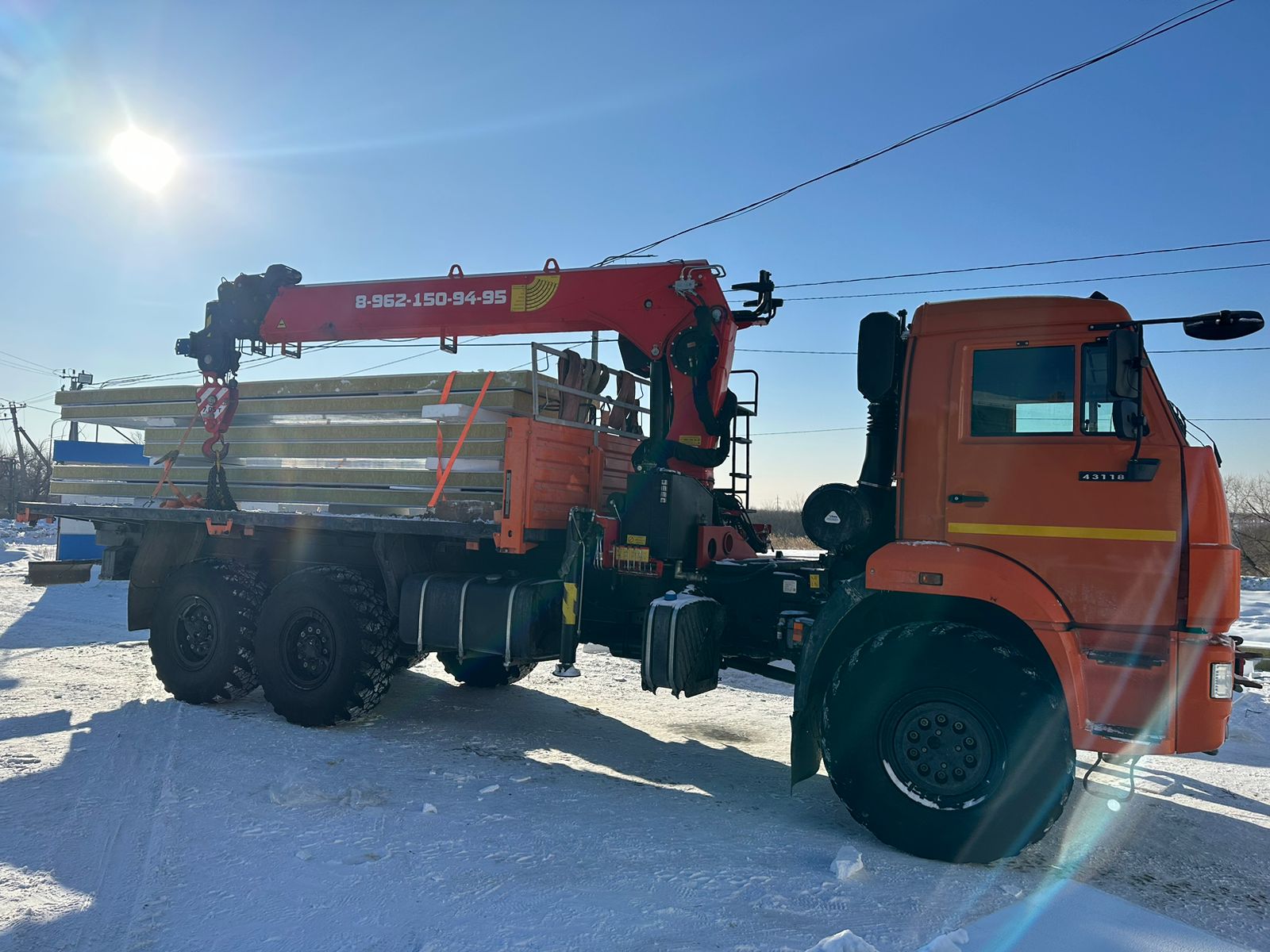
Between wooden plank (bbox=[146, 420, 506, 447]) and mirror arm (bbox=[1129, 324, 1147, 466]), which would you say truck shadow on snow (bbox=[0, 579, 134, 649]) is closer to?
wooden plank (bbox=[146, 420, 506, 447])

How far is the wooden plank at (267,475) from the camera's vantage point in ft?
23.1

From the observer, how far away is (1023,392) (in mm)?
4785

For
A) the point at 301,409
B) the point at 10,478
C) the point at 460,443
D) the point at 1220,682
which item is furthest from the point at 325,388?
the point at 10,478

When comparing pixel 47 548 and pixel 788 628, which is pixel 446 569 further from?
pixel 47 548

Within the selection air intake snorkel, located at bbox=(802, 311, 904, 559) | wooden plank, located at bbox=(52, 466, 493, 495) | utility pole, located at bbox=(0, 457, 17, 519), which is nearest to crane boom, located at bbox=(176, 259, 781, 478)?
wooden plank, located at bbox=(52, 466, 493, 495)

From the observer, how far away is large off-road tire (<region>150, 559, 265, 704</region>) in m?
7.62

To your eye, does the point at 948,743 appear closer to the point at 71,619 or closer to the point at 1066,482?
the point at 1066,482

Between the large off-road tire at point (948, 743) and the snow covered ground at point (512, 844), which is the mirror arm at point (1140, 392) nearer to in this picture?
the large off-road tire at point (948, 743)

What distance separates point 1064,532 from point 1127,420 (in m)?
0.67

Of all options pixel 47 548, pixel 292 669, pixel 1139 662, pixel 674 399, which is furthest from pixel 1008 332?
pixel 47 548

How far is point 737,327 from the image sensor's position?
723 centimetres

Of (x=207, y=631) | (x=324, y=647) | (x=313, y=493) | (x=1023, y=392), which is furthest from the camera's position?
(x=207, y=631)

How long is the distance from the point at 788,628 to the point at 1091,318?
2610mm

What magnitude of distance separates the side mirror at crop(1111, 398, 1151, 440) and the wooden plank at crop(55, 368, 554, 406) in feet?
13.0
